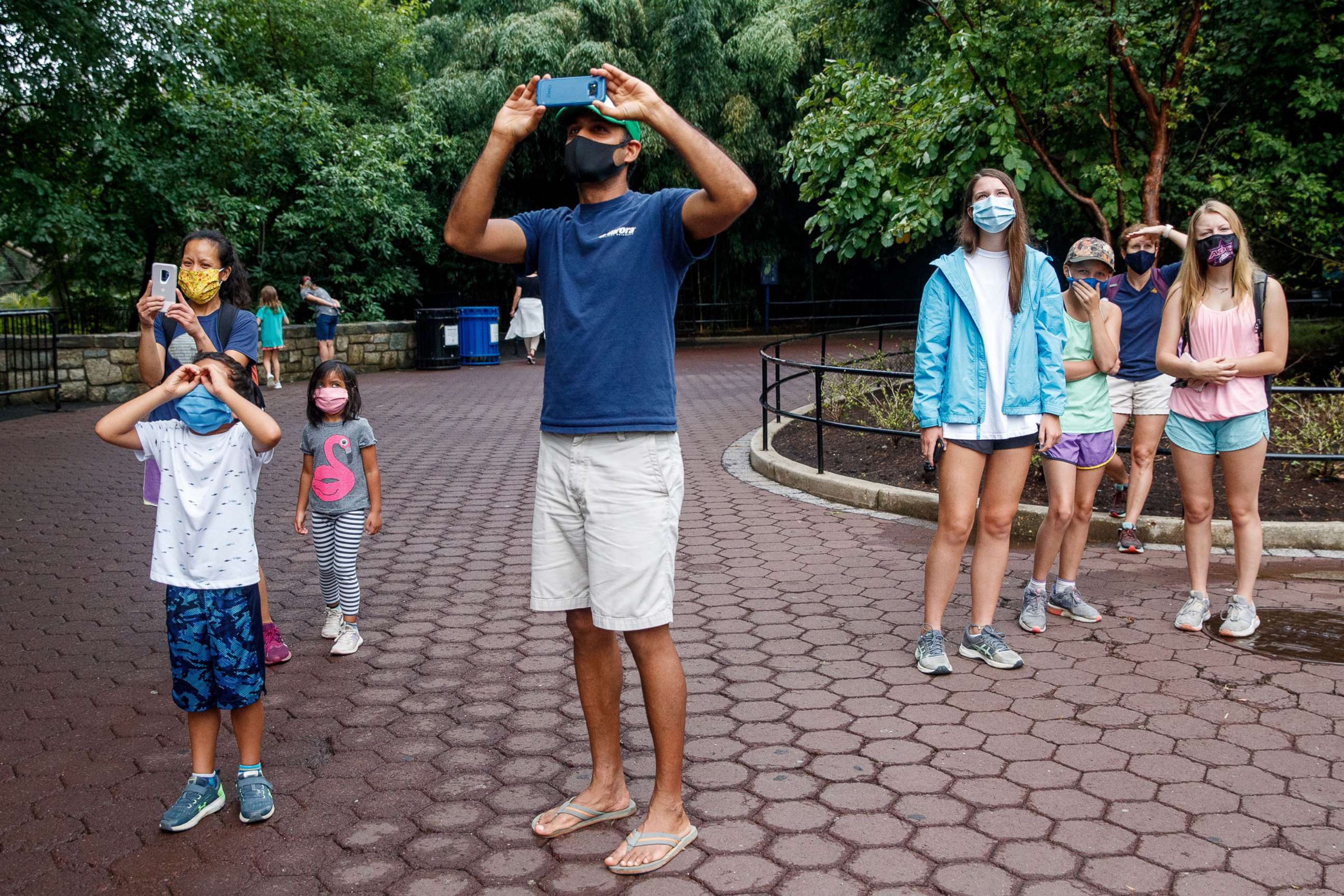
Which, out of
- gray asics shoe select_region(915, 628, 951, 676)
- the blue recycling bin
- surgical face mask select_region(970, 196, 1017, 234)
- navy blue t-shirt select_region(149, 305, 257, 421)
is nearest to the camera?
navy blue t-shirt select_region(149, 305, 257, 421)

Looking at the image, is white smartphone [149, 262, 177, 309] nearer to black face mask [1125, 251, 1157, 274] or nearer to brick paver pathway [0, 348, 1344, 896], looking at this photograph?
brick paver pathway [0, 348, 1344, 896]

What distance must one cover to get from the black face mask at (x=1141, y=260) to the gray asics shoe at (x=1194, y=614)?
189 cm

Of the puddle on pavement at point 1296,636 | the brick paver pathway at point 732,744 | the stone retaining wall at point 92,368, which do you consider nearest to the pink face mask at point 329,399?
the brick paver pathway at point 732,744

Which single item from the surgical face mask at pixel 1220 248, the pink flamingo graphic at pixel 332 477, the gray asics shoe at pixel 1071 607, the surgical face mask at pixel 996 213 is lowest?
the gray asics shoe at pixel 1071 607

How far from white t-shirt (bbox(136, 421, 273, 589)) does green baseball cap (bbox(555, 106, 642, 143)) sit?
1430 millimetres

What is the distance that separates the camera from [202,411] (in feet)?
11.4

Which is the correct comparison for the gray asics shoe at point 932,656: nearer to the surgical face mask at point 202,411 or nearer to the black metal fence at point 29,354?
the surgical face mask at point 202,411

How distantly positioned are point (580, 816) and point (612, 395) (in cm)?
127

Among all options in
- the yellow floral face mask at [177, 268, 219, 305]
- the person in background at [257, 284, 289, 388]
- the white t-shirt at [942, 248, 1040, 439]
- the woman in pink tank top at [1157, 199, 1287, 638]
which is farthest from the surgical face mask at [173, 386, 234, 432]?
the person in background at [257, 284, 289, 388]

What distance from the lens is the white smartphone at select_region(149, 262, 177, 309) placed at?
12.0ft

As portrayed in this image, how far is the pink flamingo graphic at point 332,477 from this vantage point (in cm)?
496

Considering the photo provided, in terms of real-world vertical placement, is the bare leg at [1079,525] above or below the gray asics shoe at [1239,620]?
above

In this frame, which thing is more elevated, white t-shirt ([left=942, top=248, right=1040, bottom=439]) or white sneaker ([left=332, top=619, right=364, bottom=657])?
white t-shirt ([left=942, top=248, right=1040, bottom=439])

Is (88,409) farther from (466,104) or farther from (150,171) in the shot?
(466,104)
